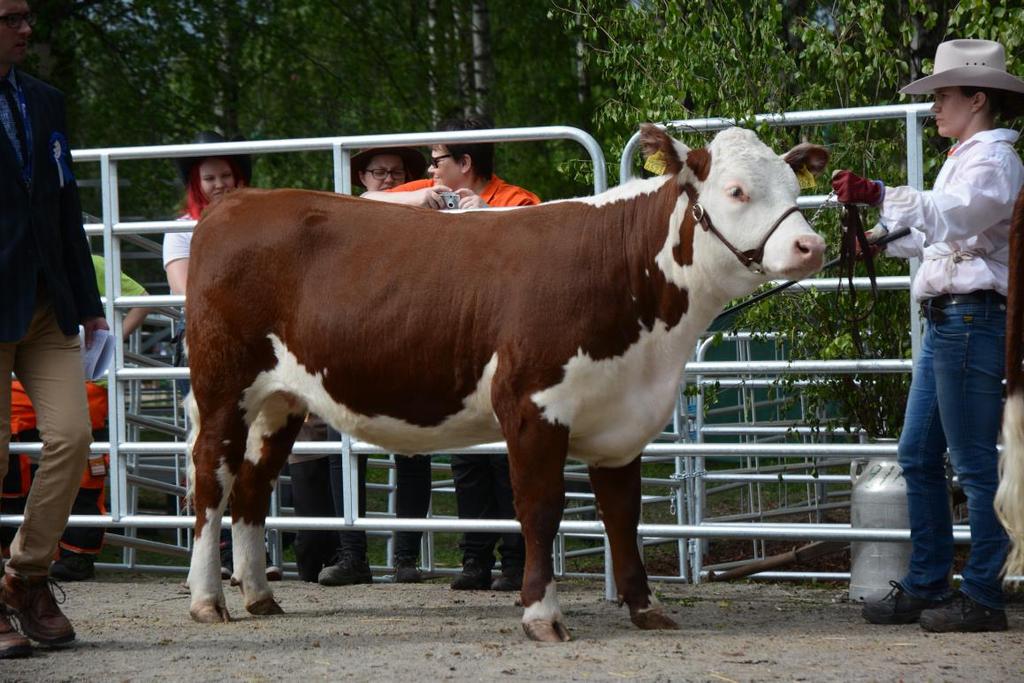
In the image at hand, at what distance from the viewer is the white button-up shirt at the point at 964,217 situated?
5000 millimetres

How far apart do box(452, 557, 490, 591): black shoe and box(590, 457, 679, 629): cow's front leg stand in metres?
1.24

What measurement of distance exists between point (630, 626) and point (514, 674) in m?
1.08

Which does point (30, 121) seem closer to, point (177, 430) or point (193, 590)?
point (193, 590)

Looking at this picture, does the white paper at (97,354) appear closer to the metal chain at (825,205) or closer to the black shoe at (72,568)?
the black shoe at (72,568)

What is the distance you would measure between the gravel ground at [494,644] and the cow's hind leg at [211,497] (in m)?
0.12

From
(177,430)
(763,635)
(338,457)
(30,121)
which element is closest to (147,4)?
(177,430)

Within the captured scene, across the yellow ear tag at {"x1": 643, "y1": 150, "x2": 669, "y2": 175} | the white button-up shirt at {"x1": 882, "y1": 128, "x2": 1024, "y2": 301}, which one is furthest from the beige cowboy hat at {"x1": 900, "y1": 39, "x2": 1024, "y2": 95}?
the yellow ear tag at {"x1": 643, "y1": 150, "x2": 669, "y2": 175}

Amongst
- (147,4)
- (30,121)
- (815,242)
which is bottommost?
(815,242)

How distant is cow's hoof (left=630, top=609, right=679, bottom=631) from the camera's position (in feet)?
18.2

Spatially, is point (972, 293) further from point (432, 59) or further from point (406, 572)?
point (432, 59)

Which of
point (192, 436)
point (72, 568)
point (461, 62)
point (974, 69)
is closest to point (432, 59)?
point (461, 62)

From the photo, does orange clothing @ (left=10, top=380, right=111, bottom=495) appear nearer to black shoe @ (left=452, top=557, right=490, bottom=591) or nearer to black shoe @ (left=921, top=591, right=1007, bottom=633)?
black shoe @ (left=452, top=557, right=490, bottom=591)

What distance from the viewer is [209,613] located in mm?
5812

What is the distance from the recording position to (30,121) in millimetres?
5250
